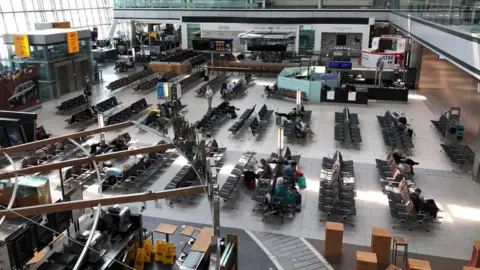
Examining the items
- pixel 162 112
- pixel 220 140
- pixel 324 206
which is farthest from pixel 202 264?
pixel 162 112

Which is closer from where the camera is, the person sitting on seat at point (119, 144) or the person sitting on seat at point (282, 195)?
the person sitting on seat at point (282, 195)

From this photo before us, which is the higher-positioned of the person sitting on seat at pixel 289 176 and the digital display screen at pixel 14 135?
the digital display screen at pixel 14 135

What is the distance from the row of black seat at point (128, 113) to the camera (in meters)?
22.5

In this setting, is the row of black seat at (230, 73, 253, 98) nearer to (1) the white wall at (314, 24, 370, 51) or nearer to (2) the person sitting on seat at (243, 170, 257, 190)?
(2) the person sitting on seat at (243, 170, 257, 190)

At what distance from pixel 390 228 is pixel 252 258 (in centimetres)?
440

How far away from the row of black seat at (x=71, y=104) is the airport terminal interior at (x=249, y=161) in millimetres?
87

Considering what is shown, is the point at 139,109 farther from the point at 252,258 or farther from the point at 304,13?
the point at 304,13

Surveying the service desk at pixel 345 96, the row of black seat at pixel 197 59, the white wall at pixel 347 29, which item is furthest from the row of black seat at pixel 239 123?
the white wall at pixel 347 29

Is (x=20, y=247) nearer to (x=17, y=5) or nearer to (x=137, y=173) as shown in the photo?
(x=137, y=173)

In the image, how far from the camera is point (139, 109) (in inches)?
991

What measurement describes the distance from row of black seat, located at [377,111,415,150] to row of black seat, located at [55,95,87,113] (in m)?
17.5

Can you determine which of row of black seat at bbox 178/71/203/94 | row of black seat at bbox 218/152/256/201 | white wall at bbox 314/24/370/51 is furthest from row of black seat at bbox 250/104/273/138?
white wall at bbox 314/24/370/51

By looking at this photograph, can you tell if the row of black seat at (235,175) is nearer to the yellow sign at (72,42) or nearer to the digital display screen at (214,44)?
the yellow sign at (72,42)

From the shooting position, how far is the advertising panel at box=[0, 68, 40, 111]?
80.3 ft
